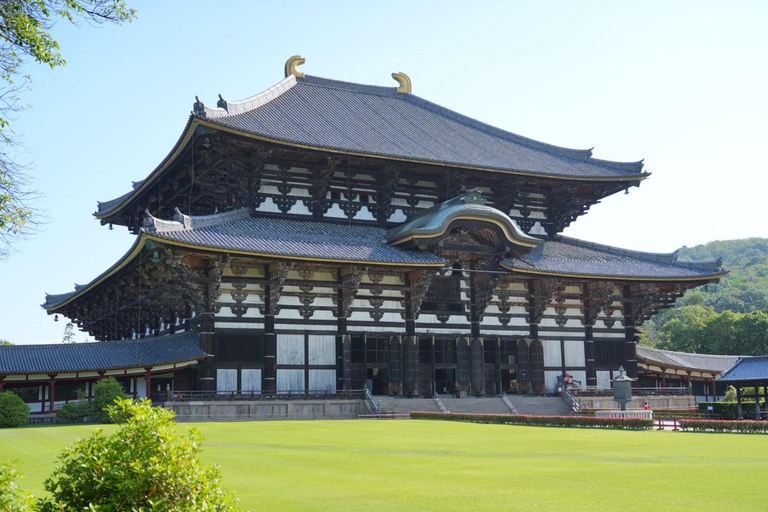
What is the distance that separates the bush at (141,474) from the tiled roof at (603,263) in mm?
36372

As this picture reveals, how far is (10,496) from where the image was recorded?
27.3 feet

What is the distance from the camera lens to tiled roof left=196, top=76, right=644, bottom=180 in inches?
1720

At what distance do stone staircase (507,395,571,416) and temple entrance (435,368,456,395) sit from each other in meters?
3.15

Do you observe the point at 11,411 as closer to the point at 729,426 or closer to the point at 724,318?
the point at 729,426

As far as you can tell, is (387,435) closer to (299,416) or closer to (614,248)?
(299,416)

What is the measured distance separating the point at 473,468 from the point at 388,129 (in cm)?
3491

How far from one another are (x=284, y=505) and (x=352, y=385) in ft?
98.5

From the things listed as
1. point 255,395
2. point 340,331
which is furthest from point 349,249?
point 255,395

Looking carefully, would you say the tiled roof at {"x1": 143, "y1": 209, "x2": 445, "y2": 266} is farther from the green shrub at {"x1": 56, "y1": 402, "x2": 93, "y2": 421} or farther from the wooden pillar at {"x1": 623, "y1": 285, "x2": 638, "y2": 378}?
the wooden pillar at {"x1": 623, "y1": 285, "x2": 638, "y2": 378}

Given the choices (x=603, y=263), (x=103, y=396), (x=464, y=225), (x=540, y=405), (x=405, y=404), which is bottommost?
(x=540, y=405)

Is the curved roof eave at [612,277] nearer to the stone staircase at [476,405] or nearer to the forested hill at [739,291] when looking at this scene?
the stone staircase at [476,405]

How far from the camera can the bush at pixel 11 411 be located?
114 ft

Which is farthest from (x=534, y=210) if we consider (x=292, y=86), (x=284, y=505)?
(x=284, y=505)

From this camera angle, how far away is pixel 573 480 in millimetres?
15625
